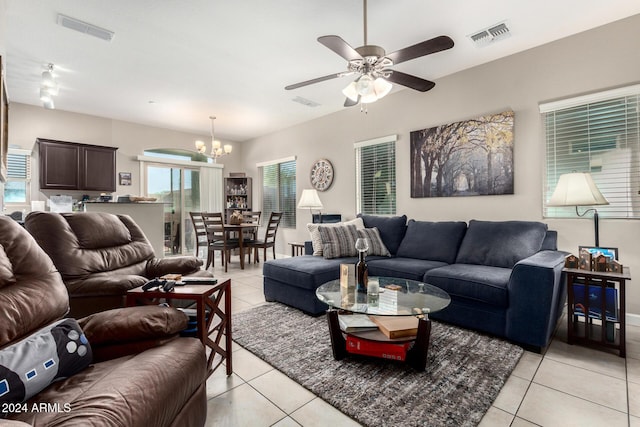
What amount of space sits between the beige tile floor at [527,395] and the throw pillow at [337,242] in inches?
60.6

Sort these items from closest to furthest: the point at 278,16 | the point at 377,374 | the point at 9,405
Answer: the point at 9,405 → the point at 377,374 → the point at 278,16

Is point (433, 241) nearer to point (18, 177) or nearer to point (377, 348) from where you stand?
point (377, 348)

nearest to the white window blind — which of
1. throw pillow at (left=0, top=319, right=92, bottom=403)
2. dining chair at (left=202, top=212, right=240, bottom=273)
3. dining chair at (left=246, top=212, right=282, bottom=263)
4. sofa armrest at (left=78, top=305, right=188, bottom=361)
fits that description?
dining chair at (left=246, top=212, right=282, bottom=263)

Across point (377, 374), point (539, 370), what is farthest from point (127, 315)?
point (539, 370)

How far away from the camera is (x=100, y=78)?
387 cm

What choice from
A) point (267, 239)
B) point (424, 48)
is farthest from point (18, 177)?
point (424, 48)

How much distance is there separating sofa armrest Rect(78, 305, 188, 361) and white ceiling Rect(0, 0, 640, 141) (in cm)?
247

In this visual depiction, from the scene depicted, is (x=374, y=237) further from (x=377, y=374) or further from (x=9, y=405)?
(x=9, y=405)

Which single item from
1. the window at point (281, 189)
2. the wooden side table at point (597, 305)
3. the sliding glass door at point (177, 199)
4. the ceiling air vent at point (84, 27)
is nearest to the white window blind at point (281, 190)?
the window at point (281, 189)

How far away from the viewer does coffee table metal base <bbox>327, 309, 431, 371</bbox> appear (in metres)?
1.88

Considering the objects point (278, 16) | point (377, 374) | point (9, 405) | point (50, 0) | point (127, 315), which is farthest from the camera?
point (278, 16)

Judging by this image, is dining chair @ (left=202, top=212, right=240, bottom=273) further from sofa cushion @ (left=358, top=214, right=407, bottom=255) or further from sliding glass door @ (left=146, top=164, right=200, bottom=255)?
sofa cushion @ (left=358, top=214, right=407, bottom=255)

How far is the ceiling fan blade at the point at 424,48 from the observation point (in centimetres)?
208

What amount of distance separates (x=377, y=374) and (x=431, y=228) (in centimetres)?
210
